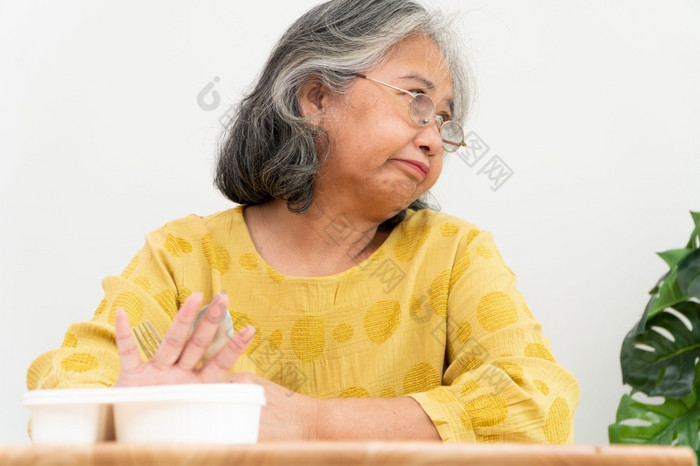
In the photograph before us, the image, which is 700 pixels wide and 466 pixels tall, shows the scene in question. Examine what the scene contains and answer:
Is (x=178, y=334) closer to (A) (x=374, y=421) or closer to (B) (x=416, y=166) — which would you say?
(A) (x=374, y=421)

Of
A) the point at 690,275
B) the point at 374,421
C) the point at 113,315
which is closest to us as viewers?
the point at 374,421

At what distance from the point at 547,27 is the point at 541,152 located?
0.40 m

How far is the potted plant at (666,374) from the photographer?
2209 millimetres

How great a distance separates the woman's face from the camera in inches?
58.9

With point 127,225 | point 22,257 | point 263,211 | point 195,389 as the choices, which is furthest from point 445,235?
point 22,257

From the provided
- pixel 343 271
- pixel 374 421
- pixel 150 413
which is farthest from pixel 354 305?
pixel 150 413

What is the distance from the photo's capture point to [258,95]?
172cm

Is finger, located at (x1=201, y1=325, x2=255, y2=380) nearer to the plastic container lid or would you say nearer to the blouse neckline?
the plastic container lid

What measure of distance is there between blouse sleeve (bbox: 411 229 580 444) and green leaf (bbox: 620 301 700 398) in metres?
0.91

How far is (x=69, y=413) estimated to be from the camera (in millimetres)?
720

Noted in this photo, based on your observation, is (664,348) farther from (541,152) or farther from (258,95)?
(258,95)

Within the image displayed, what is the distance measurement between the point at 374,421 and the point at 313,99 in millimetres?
740

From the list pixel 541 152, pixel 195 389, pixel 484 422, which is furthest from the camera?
pixel 541 152

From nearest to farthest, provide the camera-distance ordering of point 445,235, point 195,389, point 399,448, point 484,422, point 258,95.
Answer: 1. point 399,448
2. point 195,389
3. point 484,422
4. point 445,235
5. point 258,95
